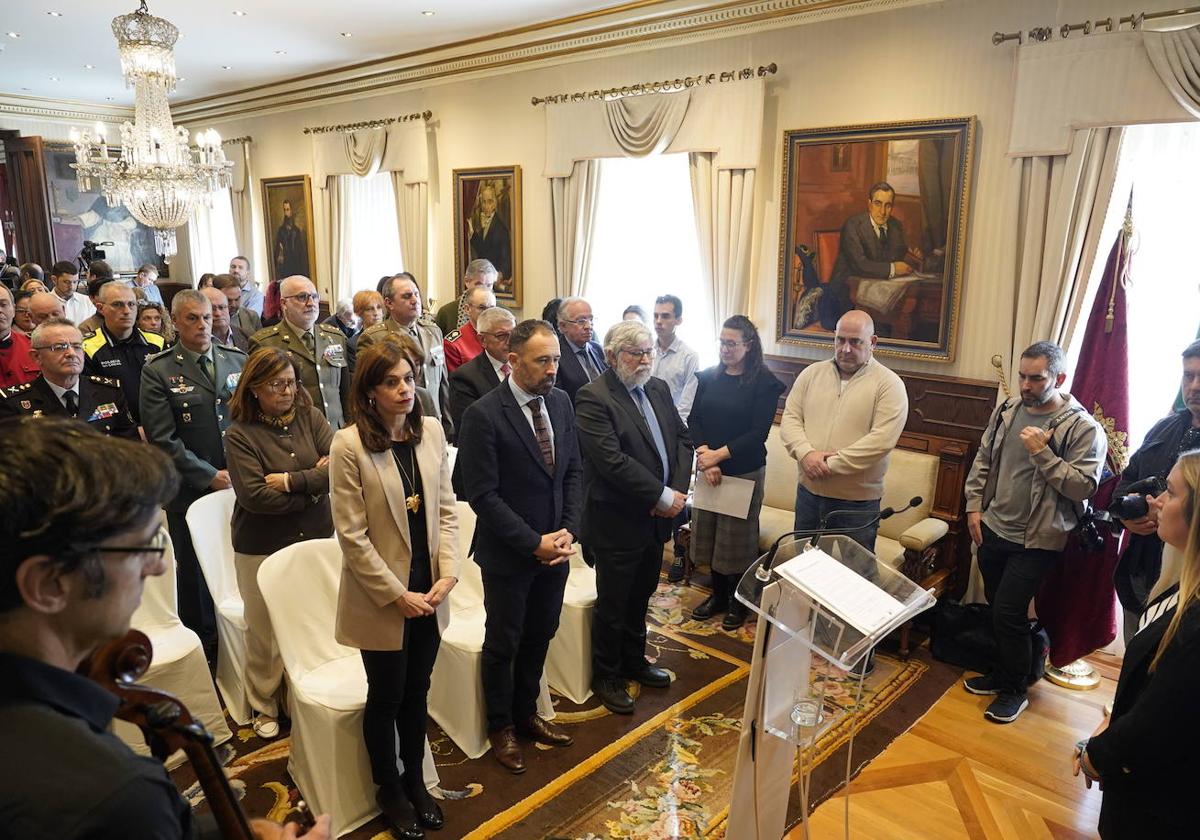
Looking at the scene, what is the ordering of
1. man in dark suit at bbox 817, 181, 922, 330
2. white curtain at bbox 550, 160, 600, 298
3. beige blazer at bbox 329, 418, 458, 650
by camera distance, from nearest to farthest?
beige blazer at bbox 329, 418, 458, 650 < man in dark suit at bbox 817, 181, 922, 330 < white curtain at bbox 550, 160, 600, 298

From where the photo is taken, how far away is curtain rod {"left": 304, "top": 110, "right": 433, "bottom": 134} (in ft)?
24.5

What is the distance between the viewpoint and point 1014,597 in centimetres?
353

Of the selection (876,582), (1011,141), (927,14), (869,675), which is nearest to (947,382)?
(1011,141)

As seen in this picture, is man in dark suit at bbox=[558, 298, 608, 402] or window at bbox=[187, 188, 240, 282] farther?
window at bbox=[187, 188, 240, 282]

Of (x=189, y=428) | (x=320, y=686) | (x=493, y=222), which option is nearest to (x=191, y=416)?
(x=189, y=428)

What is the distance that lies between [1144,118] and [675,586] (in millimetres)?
3395

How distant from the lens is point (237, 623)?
10.5 feet

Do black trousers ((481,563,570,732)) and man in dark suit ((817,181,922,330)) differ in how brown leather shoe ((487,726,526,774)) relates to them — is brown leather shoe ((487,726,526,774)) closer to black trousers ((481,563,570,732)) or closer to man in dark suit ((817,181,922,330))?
black trousers ((481,563,570,732))

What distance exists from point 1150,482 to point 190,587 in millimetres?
4005

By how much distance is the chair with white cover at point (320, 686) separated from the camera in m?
2.57

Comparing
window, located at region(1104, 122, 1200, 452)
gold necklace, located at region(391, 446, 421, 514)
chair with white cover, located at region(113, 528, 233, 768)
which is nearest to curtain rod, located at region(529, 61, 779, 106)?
window, located at region(1104, 122, 1200, 452)

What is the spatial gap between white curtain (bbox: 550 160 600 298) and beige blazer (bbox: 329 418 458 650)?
421cm

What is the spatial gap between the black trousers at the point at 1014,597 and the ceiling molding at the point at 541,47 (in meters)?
3.04

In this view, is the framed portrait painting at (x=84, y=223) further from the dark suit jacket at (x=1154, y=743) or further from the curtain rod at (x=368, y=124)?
the dark suit jacket at (x=1154, y=743)
